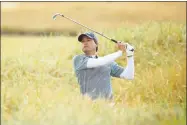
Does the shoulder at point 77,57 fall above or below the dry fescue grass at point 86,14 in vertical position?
below

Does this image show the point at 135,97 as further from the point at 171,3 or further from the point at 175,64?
the point at 171,3

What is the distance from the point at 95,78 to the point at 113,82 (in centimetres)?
7

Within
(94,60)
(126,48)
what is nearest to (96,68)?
(94,60)

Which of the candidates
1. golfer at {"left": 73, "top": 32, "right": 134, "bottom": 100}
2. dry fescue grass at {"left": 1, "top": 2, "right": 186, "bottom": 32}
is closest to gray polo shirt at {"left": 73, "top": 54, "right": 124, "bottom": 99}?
golfer at {"left": 73, "top": 32, "right": 134, "bottom": 100}

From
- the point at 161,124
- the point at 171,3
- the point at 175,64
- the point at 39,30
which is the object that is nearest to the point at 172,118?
the point at 161,124

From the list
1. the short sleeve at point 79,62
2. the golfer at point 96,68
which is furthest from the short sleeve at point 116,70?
the short sleeve at point 79,62

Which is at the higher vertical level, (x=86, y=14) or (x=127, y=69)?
(x=86, y=14)

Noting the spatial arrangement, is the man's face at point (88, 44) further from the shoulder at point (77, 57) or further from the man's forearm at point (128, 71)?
the man's forearm at point (128, 71)

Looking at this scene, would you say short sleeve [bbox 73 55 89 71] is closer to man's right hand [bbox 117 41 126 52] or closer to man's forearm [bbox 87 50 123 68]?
man's forearm [bbox 87 50 123 68]

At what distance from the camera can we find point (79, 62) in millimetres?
2629

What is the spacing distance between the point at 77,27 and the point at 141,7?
26cm

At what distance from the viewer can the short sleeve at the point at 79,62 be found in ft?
8.56

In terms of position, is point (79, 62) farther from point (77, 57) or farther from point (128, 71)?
point (128, 71)

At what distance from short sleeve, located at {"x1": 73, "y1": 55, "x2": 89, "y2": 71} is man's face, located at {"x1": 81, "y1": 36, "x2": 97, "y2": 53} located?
0.03 metres
